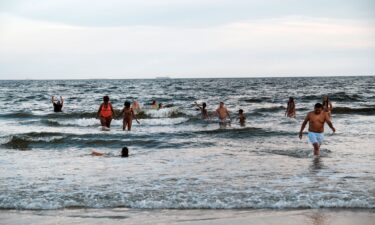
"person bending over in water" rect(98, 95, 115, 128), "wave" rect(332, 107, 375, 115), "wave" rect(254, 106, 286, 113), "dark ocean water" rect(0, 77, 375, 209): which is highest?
"person bending over in water" rect(98, 95, 115, 128)

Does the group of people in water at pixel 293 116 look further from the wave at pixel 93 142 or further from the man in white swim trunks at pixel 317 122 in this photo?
the wave at pixel 93 142

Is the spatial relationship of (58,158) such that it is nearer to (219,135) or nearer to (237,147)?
(237,147)

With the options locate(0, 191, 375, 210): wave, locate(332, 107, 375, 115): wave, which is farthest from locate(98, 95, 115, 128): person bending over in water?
locate(332, 107, 375, 115): wave

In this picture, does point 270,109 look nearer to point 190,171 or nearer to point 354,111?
point 354,111

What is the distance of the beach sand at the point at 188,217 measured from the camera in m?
6.65

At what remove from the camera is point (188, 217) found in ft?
22.9

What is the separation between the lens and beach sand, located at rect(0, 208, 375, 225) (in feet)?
21.8

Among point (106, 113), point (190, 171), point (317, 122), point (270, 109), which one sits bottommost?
point (270, 109)

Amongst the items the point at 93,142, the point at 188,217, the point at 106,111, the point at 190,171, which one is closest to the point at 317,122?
the point at 190,171

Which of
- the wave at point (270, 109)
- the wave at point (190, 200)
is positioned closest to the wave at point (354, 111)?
the wave at point (270, 109)

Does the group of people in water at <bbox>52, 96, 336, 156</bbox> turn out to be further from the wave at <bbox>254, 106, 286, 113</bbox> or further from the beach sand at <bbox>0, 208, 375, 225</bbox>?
the wave at <bbox>254, 106, 286, 113</bbox>

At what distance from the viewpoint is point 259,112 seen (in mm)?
31641

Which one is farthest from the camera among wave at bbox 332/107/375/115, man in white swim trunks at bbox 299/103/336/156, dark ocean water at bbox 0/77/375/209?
wave at bbox 332/107/375/115

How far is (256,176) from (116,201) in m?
3.19
